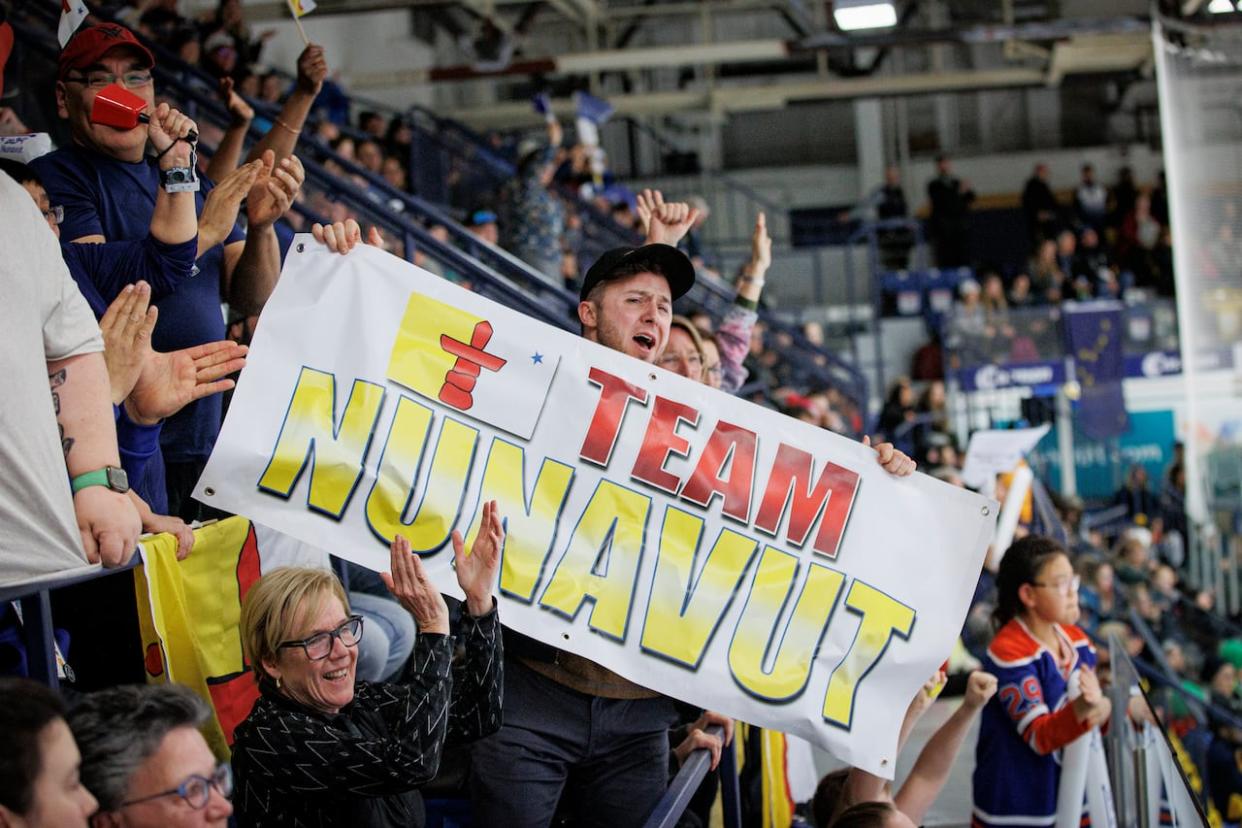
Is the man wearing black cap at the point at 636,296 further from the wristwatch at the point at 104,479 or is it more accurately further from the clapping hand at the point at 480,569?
the wristwatch at the point at 104,479

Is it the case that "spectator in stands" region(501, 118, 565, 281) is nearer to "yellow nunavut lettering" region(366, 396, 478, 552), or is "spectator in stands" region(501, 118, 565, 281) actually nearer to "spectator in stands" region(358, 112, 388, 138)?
"spectator in stands" region(358, 112, 388, 138)

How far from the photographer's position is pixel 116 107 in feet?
11.2

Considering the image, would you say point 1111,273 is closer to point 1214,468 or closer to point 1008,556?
point 1214,468

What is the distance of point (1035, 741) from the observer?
14.4 ft

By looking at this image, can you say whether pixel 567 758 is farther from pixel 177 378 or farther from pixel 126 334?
pixel 126 334

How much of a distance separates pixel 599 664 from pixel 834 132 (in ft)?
70.5

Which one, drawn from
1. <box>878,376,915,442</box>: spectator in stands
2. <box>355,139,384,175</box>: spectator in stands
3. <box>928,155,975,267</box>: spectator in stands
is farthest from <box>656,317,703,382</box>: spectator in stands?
<box>928,155,975,267</box>: spectator in stands

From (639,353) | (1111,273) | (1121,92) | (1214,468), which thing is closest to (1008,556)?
(639,353)

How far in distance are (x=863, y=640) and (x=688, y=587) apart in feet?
1.37

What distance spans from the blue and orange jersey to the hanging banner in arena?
4.21 feet

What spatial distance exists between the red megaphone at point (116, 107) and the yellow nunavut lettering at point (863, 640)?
202 centimetres

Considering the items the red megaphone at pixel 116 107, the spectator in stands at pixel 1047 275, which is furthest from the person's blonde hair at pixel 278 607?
the spectator in stands at pixel 1047 275

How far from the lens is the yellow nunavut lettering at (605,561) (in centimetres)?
314

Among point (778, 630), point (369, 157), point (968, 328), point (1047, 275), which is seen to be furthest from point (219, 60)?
point (1047, 275)
